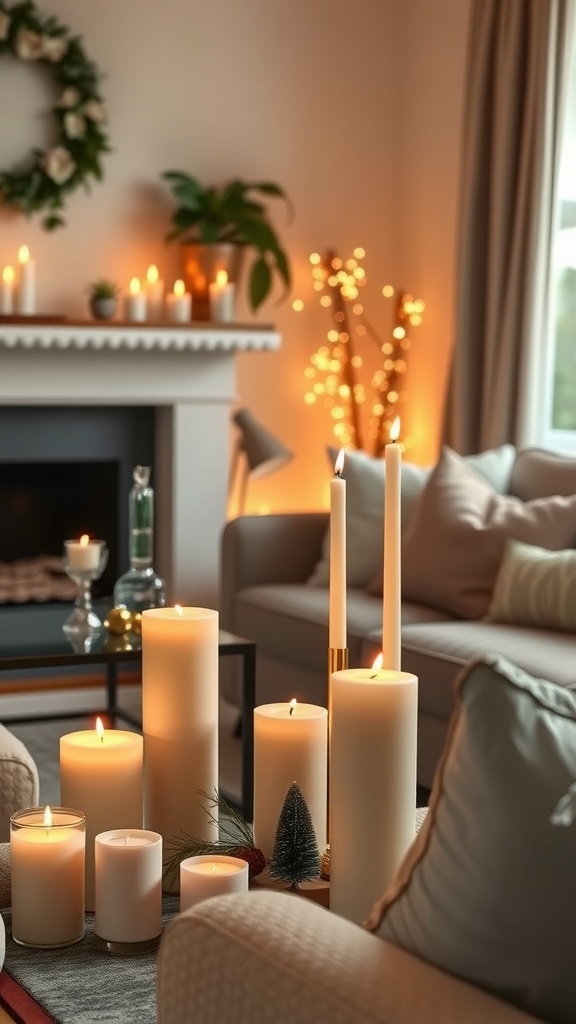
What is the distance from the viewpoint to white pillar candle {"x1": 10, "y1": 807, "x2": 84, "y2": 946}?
1426 millimetres

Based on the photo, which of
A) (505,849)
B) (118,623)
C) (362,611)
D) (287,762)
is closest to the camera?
(505,849)

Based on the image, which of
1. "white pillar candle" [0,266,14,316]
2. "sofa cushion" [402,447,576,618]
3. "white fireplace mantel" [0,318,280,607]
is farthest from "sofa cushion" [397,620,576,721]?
"white pillar candle" [0,266,14,316]

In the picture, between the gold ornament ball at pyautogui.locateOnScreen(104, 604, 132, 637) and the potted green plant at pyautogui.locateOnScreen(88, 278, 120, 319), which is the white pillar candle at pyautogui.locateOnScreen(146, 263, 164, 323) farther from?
the gold ornament ball at pyautogui.locateOnScreen(104, 604, 132, 637)

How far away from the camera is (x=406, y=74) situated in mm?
5234

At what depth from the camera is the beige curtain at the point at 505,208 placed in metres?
4.36

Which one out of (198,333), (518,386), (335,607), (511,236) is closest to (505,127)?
(511,236)

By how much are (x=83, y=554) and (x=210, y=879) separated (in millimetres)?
1765

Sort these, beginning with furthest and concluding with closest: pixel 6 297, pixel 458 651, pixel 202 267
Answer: pixel 202 267 → pixel 6 297 → pixel 458 651

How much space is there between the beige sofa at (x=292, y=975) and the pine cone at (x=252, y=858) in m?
0.35

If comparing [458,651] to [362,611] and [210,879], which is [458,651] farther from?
[210,879]

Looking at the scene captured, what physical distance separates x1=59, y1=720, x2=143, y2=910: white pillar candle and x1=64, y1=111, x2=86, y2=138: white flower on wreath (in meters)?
3.33

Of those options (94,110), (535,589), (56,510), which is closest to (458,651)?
(535,589)

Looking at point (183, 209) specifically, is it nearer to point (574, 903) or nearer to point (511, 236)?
point (511, 236)

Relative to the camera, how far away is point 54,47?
14.7 ft
